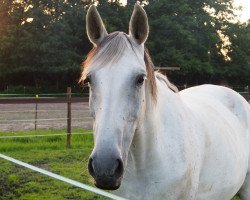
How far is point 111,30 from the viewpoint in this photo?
30078mm

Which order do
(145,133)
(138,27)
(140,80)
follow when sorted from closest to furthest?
(140,80) → (138,27) → (145,133)

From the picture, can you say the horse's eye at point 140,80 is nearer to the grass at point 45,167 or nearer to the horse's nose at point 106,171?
the horse's nose at point 106,171

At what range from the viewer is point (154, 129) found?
2.53 meters

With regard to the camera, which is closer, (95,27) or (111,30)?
(95,27)

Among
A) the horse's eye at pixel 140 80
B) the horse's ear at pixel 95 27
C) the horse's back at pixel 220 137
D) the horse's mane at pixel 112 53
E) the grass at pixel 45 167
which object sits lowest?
the grass at pixel 45 167

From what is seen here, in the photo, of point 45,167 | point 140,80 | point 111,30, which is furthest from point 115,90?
point 111,30

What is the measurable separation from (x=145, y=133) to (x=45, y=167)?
4.62 m

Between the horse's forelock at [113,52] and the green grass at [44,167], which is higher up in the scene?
the horse's forelock at [113,52]

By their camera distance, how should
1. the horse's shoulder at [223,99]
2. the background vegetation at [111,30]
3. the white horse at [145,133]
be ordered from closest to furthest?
the white horse at [145,133], the horse's shoulder at [223,99], the background vegetation at [111,30]

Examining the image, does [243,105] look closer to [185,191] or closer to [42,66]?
[185,191]

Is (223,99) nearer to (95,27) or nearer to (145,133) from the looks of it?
(145,133)

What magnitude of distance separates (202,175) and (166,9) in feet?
108

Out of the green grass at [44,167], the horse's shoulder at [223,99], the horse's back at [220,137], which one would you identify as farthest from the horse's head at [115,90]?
the green grass at [44,167]

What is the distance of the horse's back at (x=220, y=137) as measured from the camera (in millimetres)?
3051
